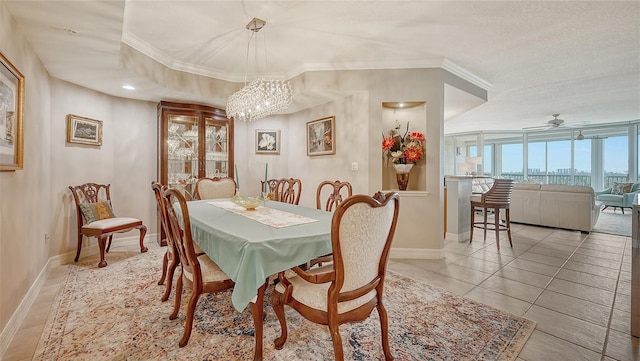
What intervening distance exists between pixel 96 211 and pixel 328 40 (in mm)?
3364

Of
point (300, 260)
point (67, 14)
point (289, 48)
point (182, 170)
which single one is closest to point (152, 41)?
point (67, 14)

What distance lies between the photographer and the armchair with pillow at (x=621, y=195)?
678 centimetres

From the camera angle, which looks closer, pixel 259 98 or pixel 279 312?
pixel 279 312

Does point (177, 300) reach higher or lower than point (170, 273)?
lower

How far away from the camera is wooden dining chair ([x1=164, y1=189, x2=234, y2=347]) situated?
1.65m

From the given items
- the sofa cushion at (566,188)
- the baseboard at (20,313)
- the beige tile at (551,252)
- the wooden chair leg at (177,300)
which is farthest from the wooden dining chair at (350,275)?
the sofa cushion at (566,188)

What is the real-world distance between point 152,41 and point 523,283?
4.53 m

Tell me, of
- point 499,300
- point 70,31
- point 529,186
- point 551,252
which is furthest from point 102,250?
point 529,186

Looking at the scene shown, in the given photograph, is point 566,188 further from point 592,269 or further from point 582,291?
point 582,291

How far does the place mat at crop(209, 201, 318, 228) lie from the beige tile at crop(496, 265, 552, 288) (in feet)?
7.42

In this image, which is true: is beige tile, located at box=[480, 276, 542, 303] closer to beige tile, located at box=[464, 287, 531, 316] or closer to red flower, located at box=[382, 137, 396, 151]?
beige tile, located at box=[464, 287, 531, 316]

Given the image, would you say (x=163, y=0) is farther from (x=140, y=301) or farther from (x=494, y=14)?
(x=494, y=14)

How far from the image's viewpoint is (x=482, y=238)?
14.8ft

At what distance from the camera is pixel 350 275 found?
53.8 inches
